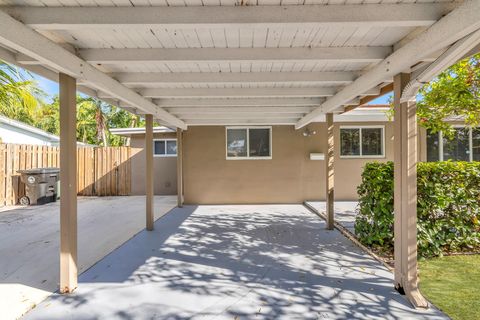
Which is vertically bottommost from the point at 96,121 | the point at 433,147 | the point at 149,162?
the point at 149,162

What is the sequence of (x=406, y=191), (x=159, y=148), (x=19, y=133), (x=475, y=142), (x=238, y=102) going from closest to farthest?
(x=406, y=191)
(x=238, y=102)
(x=475, y=142)
(x=159, y=148)
(x=19, y=133)

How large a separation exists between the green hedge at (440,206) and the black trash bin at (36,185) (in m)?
9.66

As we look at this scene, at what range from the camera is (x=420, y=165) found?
170 inches

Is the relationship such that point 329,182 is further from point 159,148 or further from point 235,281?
point 159,148

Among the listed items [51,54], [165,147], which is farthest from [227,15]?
[165,147]

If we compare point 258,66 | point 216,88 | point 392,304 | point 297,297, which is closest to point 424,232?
point 392,304

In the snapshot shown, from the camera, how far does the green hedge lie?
4.17m

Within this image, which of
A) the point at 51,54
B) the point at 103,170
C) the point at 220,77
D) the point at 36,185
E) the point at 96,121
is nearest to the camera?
the point at 51,54

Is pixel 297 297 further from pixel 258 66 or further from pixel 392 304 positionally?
pixel 258 66

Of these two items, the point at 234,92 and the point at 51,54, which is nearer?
the point at 51,54

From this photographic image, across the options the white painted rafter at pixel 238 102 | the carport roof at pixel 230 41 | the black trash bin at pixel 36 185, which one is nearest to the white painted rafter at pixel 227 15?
the carport roof at pixel 230 41

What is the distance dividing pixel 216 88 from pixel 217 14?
233cm

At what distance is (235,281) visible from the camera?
349 cm

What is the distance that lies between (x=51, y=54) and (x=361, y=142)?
28.6 feet
